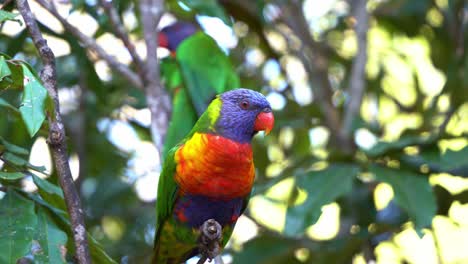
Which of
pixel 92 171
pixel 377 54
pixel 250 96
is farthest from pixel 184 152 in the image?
pixel 377 54

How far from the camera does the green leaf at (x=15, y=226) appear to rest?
1.60 metres

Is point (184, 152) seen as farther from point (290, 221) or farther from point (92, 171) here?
point (92, 171)

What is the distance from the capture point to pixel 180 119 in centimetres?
297

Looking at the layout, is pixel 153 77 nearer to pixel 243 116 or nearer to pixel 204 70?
pixel 243 116

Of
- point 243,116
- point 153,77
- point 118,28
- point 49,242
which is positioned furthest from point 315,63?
point 49,242

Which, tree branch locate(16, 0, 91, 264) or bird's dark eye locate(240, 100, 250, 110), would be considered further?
bird's dark eye locate(240, 100, 250, 110)

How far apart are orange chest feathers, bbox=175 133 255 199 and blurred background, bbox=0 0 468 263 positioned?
358mm

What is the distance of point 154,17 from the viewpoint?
2596mm

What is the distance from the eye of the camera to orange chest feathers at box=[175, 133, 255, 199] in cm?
212

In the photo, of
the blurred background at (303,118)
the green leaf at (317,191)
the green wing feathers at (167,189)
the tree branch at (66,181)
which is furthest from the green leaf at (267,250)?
the tree branch at (66,181)

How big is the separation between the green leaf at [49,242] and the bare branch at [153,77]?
80 cm

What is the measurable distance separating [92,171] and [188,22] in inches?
34.5

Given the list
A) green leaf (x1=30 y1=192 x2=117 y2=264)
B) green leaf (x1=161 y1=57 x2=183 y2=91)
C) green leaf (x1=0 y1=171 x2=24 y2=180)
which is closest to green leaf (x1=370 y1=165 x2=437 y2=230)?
green leaf (x1=30 y1=192 x2=117 y2=264)

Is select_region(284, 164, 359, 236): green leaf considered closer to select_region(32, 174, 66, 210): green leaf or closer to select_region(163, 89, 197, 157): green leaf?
select_region(163, 89, 197, 157): green leaf
